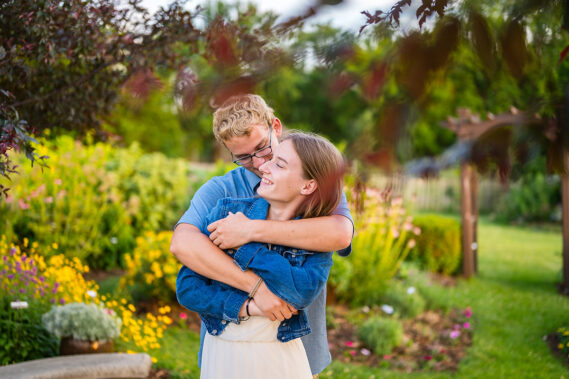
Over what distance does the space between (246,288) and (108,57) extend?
6.11 ft

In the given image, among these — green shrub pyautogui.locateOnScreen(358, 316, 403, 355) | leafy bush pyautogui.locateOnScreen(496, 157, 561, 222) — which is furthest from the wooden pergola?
leafy bush pyautogui.locateOnScreen(496, 157, 561, 222)

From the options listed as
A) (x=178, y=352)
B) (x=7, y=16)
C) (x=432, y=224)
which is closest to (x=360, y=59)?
(x=7, y=16)

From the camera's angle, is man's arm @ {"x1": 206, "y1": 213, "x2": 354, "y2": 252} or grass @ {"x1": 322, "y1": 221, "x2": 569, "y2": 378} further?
grass @ {"x1": 322, "y1": 221, "x2": 569, "y2": 378}

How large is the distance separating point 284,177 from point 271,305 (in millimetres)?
406

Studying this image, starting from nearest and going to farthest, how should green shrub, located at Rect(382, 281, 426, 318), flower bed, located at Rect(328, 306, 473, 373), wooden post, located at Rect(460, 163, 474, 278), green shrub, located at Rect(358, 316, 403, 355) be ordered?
1. flower bed, located at Rect(328, 306, 473, 373)
2. green shrub, located at Rect(358, 316, 403, 355)
3. green shrub, located at Rect(382, 281, 426, 318)
4. wooden post, located at Rect(460, 163, 474, 278)

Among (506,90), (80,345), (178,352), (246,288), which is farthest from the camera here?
(178,352)

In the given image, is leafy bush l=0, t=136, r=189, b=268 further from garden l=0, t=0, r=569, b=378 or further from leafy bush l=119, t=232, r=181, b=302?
leafy bush l=119, t=232, r=181, b=302

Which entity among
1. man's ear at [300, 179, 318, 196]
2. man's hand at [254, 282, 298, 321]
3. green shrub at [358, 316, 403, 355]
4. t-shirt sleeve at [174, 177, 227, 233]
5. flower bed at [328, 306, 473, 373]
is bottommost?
flower bed at [328, 306, 473, 373]

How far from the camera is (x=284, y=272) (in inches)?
64.2

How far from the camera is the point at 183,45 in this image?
3.20m

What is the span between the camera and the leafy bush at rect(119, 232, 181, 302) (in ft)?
16.0

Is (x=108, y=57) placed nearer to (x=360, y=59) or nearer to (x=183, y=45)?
(x=183, y=45)

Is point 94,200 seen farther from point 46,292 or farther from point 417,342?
point 417,342

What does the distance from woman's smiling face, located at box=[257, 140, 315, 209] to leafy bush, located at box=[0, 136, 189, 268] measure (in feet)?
13.8
